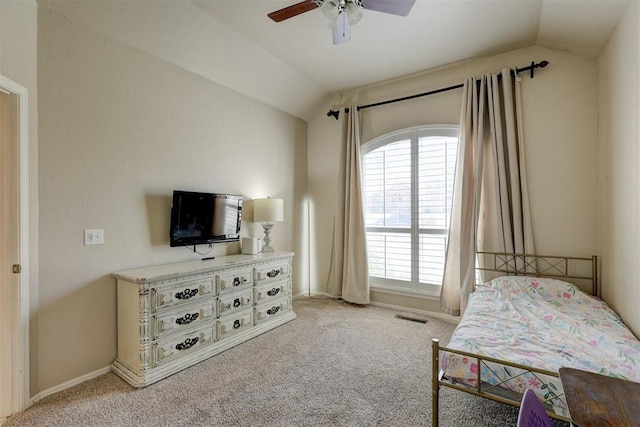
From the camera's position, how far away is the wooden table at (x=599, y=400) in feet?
2.93

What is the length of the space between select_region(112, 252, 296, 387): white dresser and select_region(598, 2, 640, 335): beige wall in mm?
3024

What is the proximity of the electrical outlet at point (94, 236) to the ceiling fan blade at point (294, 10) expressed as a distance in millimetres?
2133

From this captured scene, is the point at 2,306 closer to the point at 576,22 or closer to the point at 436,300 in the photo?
the point at 436,300

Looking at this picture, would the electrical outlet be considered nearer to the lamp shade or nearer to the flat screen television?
the flat screen television

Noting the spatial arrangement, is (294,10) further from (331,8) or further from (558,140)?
(558,140)

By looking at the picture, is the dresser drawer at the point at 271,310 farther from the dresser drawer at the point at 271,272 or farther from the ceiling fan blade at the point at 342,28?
the ceiling fan blade at the point at 342,28

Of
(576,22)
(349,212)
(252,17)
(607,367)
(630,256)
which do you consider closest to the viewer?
(607,367)

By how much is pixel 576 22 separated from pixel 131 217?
413cm

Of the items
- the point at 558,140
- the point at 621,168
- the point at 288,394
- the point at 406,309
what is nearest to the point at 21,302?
the point at 288,394

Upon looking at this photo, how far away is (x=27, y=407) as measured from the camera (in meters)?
1.96

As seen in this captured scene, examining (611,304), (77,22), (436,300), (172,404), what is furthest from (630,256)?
(77,22)

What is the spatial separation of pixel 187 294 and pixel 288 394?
1.15 metres

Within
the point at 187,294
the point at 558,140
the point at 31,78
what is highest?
the point at 31,78

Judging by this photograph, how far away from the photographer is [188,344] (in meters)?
2.52
